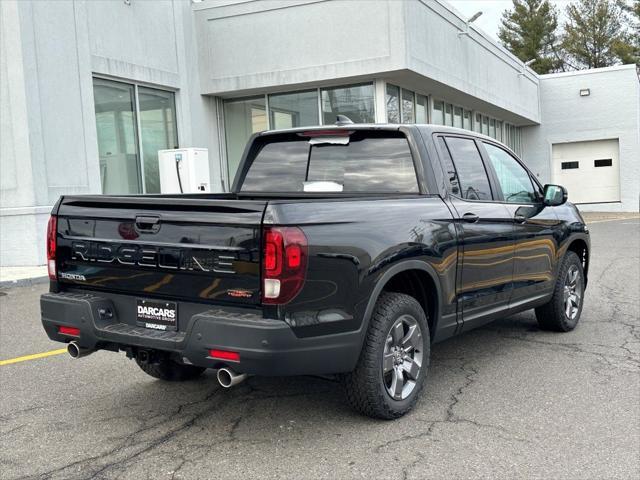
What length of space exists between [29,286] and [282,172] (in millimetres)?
7057

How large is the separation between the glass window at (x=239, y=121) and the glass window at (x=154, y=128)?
1783mm

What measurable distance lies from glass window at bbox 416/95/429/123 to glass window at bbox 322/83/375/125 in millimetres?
2798

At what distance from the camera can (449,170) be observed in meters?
4.91

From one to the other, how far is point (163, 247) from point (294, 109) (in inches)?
541

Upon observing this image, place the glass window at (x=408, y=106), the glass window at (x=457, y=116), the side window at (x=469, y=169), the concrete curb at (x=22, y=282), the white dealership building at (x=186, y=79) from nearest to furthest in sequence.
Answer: the side window at (x=469, y=169), the concrete curb at (x=22, y=282), the white dealership building at (x=186, y=79), the glass window at (x=408, y=106), the glass window at (x=457, y=116)

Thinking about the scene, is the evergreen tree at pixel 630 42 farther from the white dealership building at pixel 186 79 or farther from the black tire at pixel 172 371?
the black tire at pixel 172 371

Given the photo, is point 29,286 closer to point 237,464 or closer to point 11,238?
point 11,238

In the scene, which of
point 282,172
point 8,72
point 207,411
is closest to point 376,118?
point 8,72

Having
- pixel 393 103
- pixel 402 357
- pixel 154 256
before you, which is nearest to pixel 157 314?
pixel 154 256

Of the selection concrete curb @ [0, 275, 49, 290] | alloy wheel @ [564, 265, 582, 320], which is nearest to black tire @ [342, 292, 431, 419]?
alloy wheel @ [564, 265, 582, 320]

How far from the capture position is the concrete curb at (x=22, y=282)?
1048 centimetres

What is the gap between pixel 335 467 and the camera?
137 inches

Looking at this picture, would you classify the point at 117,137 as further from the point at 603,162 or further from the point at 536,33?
the point at 536,33

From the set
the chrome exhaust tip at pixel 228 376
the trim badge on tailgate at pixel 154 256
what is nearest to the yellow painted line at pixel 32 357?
the trim badge on tailgate at pixel 154 256
